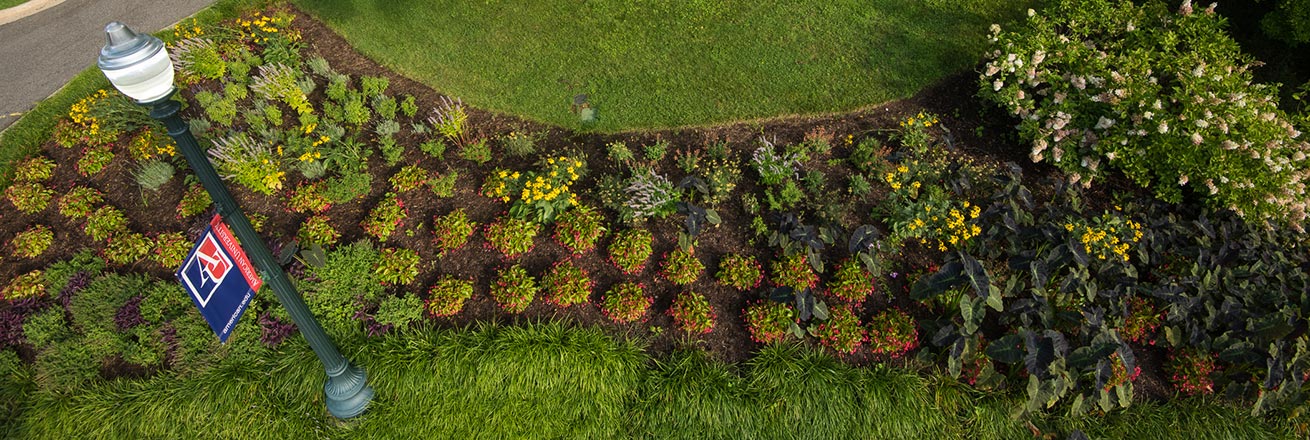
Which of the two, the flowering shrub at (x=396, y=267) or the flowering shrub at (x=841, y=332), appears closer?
the flowering shrub at (x=841, y=332)

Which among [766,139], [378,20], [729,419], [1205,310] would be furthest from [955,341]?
[378,20]

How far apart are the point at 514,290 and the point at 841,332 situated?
3.08 meters

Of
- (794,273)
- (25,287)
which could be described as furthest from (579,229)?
(25,287)

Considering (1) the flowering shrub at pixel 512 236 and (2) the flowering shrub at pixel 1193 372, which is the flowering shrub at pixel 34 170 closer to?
(1) the flowering shrub at pixel 512 236

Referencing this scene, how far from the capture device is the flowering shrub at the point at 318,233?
6.79 m

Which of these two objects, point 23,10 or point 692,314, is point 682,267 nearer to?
point 692,314

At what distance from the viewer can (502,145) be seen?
302 inches

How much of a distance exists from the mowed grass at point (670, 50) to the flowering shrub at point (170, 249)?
3.33 m

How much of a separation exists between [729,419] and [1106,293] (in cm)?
365

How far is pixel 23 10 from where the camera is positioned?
10227 mm

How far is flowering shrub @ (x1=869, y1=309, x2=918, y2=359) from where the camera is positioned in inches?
235

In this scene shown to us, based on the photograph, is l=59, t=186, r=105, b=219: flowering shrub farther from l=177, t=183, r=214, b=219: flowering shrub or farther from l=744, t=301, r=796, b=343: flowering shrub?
l=744, t=301, r=796, b=343: flowering shrub

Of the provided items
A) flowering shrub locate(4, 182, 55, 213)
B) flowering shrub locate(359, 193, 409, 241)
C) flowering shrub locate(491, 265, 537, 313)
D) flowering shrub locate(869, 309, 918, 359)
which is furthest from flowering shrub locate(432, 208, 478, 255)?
flowering shrub locate(4, 182, 55, 213)

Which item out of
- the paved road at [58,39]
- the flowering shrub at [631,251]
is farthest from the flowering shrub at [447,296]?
the paved road at [58,39]
